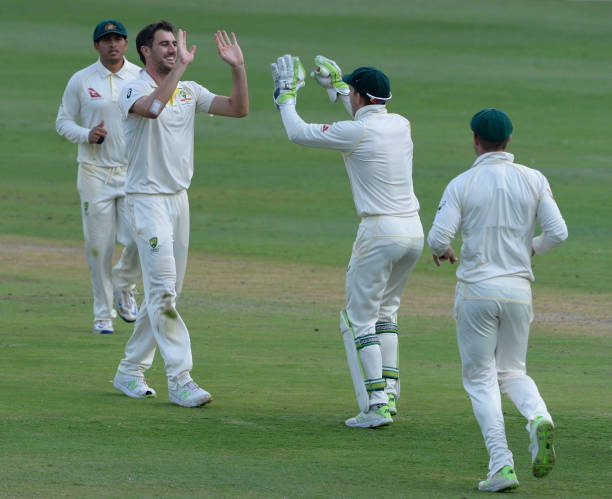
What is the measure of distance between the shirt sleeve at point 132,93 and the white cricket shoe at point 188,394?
1.83 m

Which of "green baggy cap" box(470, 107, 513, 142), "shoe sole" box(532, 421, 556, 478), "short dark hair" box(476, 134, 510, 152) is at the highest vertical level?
"green baggy cap" box(470, 107, 513, 142)

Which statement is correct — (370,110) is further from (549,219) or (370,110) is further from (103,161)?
(103,161)

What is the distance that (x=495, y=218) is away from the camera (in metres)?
A: 6.29

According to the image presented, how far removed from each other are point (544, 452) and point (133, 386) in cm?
339

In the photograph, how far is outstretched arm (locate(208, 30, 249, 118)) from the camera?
8.30 m

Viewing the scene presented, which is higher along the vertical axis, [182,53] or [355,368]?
[182,53]

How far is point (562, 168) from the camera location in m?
23.5

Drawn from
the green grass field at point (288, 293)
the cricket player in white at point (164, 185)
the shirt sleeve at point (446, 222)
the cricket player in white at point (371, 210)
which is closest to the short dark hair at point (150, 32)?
the cricket player in white at point (164, 185)

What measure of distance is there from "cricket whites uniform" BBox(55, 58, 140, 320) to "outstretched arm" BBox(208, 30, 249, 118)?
2.95 meters

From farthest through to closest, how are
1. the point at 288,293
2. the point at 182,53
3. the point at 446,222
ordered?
1. the point at 288,293
2. the point at 182,53
3. the point at 446,222

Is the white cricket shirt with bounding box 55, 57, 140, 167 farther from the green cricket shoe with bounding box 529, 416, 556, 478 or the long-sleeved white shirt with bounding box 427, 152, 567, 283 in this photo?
the green cricket shoe with bounding box 529, 416, 556, 478

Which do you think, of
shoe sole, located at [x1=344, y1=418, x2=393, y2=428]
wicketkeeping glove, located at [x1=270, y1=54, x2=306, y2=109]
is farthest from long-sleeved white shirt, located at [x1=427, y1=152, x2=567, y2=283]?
wicketkeeping glove, located at [x1=270, y1=54, x2=306, y2=109]

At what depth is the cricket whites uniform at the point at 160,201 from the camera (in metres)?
8.09

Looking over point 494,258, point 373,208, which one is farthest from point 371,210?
point 494,258
